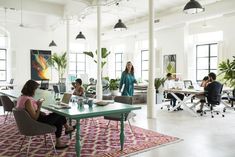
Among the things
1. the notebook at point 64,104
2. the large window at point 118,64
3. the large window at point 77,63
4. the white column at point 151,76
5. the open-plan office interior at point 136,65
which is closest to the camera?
the notebook at point 64,104

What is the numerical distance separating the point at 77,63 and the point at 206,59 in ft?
25.6

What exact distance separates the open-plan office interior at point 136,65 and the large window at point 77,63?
2.5 inches

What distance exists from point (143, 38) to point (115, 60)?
314 centimetres

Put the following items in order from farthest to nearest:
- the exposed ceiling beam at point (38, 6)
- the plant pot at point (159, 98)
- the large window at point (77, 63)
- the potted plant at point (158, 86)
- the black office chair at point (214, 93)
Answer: the large window at point (77, 63), the plant pot at point (159, 98), the potted plant at point (158, 86), the exposed ceiling beam at point (38, 6), the black office chair at point (214, 93)

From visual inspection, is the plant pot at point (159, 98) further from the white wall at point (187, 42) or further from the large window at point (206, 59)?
the large window at point (206, 59)

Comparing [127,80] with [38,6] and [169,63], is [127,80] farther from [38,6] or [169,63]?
[169,63]

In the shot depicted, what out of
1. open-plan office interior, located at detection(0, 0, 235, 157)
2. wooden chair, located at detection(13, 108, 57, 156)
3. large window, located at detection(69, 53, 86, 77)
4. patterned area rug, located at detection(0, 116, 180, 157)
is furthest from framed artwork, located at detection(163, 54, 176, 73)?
wooden chair, located at detection(13, 108, 57, 156)

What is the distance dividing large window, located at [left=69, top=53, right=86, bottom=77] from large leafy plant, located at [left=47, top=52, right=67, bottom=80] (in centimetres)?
162

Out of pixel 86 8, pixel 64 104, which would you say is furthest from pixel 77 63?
pixel 64 104

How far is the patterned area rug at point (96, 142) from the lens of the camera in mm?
3793

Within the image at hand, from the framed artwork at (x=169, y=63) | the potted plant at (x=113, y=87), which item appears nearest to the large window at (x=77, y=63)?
the framed artwork at (x=169, y=63)

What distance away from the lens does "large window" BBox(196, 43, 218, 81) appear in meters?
11.1

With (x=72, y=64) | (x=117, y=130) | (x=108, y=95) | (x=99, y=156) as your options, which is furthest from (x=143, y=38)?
(x=99, y=156)

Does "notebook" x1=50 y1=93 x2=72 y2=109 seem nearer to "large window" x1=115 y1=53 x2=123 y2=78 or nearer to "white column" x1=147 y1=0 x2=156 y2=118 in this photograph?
"white column" x1=147 y1=0 x2=156 y2=118
